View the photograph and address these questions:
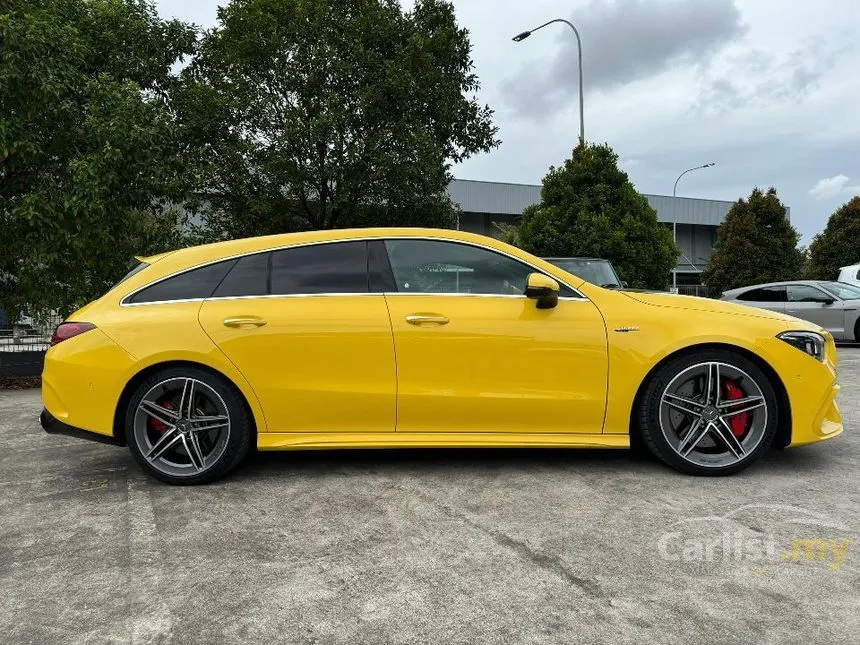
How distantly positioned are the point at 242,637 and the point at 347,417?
1.72 metres

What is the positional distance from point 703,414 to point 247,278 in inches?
112

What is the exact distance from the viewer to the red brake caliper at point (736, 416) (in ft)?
12.5

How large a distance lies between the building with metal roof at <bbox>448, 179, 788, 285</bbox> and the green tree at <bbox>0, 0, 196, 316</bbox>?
28.3 m

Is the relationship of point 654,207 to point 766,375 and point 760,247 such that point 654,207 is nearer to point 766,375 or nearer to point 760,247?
point 760,247

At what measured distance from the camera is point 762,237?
28.6 meters

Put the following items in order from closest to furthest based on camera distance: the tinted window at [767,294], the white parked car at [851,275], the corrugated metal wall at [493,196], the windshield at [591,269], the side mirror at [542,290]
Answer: the side mirror at [542,290], the windshield at [591,269], the tinted window at [767,294], the white parked car at [851,275], the corrugated metal wall at [493,196]

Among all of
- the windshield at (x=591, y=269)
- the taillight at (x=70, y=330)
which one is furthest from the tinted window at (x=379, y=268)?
the windshield at (x=591, y=269)

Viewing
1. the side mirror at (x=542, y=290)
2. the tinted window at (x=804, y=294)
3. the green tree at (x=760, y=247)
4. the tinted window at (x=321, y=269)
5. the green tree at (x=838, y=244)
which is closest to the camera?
the side mirror at (x=542, y=290)

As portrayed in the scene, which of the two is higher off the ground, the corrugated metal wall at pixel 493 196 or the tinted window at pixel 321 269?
the corrugated metal wall at pixel 493 196

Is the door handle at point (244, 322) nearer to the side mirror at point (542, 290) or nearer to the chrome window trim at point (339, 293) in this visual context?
the chrome window trim at point (339, 293)

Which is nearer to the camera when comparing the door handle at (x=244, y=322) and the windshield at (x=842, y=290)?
the door handle at (x=244, y=322)

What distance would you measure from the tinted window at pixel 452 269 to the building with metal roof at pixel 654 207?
3286 centimetres

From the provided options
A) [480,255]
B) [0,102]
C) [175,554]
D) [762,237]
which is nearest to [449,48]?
[0,102]

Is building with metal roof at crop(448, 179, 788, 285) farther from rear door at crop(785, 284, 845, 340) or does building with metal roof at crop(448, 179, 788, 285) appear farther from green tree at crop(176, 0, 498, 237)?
rear door at crop(785, 284, 845, 340)
